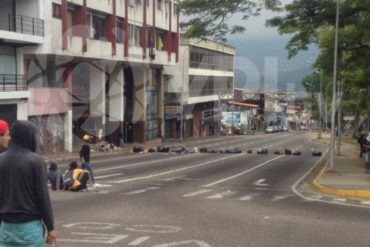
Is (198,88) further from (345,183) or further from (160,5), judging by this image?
(345,183)

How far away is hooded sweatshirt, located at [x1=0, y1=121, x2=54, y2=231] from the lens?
5727 mm

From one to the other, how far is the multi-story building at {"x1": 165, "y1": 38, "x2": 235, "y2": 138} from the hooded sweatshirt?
57.5 metres

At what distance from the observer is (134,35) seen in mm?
55031

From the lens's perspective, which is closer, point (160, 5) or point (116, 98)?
point (116, 98)

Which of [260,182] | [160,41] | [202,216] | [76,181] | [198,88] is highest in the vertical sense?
[160,41]

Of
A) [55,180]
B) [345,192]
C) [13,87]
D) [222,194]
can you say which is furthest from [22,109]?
[345,192]

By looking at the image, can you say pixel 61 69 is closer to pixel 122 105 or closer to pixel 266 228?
pixel 122 105

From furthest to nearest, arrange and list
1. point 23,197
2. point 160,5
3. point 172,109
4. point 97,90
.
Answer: point 172,109, point 160,5, point 97,90, point 23,197

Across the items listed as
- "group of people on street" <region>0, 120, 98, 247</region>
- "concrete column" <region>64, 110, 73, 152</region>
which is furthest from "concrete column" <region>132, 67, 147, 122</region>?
"group of people on street" <region>0, 120, 98, 247</region>

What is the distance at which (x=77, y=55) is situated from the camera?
42719mm

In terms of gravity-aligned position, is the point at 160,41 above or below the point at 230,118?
above

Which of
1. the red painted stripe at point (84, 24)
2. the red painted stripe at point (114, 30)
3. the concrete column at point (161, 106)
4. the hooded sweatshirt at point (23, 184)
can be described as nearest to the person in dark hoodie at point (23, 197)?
the hooded sweatshirt at point (23, 184)

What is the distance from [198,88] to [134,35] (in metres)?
29.5

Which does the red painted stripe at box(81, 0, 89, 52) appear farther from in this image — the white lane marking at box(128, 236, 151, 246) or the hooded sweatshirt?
the hooded sweatshirt
